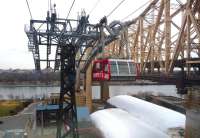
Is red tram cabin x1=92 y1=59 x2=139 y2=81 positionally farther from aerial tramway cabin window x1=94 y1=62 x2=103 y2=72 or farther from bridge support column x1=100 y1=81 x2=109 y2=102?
bridge support column x1=100 y1=81 x2=109 y2=102

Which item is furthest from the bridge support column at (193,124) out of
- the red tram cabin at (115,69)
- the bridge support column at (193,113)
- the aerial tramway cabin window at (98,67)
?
the aerial tramway cabin window at (98,67)

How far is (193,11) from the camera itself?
73.7ft

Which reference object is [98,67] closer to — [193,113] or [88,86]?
[88,86]

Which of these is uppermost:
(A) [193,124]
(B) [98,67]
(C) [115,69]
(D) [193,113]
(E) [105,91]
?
(B) [98,67]

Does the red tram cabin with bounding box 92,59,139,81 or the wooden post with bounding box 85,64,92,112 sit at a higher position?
the red tram cabin with bounding box 92,59,139,81

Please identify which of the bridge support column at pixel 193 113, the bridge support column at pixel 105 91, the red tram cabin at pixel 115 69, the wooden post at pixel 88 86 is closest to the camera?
the bridge support column at pixel 193 113

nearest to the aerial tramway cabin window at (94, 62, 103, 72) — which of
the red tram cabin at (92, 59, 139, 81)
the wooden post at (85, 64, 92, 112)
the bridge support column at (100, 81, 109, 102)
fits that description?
the red tram cabin at (92, 59, 139, 81)

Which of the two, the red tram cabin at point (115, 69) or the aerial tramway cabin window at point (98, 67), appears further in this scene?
the aerial tramway cabin window at point (98, 67)

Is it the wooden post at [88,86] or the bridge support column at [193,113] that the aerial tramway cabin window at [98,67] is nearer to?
the wooden post at [88,86]

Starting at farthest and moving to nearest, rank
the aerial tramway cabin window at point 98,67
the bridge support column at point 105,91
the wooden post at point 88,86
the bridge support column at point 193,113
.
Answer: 1. the bridge support column at point 105,91
2. the wooden post at point 88,86
3. the aerial tramway cabin window at point 98,67
4. the bridge support column at point 193,113

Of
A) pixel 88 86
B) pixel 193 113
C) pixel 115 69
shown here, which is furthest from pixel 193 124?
pixel 88 86

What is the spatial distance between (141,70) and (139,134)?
22144 mm

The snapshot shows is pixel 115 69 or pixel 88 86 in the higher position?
pixel 115 69

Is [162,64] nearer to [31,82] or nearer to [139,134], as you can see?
[139,134]
